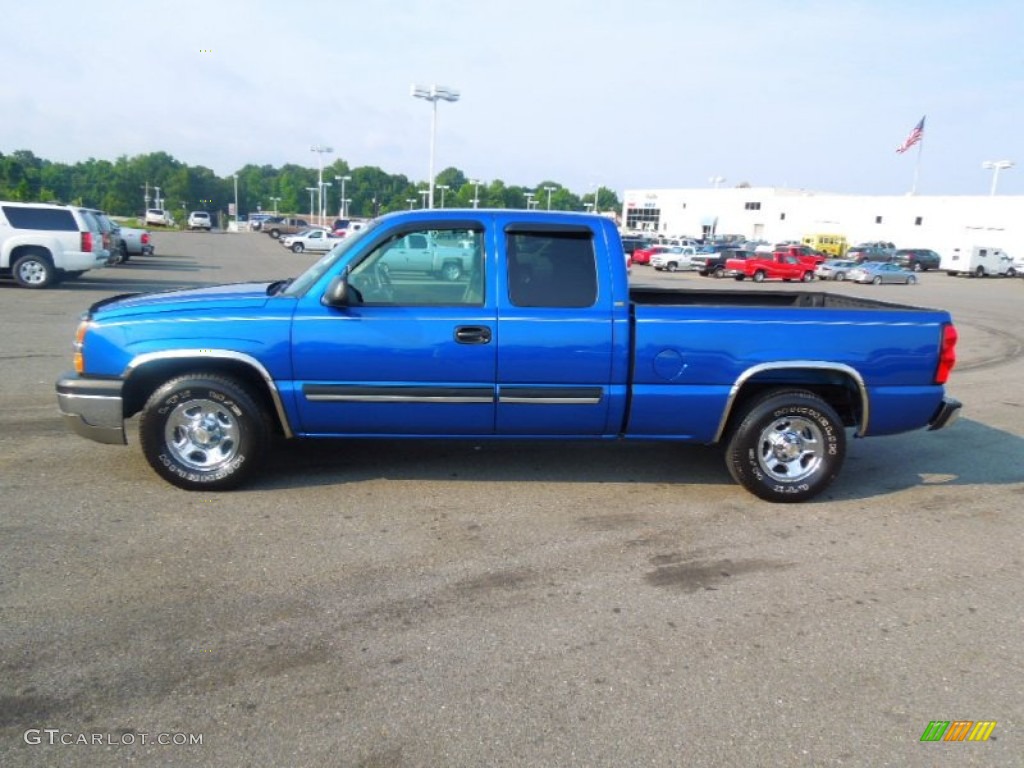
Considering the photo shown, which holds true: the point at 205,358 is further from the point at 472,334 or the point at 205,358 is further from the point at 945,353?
the point at 945,353

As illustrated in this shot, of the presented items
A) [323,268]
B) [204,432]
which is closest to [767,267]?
[323,268]

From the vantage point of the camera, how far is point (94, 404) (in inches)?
181

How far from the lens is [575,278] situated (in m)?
4.84

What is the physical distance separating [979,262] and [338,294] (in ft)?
182

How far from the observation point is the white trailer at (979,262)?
48844mm

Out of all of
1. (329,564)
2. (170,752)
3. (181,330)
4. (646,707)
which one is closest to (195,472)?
(181,330)

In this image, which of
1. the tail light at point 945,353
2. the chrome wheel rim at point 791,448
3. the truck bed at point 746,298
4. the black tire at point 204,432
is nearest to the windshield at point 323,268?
the black tire at point 204,432

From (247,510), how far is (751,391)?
3.42 m

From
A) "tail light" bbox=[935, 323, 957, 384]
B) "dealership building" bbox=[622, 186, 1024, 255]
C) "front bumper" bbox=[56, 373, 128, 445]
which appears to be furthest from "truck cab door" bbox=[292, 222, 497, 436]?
"dealership building" bbox=[622, 186, 1024, 255]

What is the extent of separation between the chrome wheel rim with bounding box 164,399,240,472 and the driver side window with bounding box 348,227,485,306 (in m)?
1.20

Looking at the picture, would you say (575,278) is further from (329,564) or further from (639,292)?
(329,564)

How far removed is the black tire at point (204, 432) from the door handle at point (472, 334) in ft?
4.53
